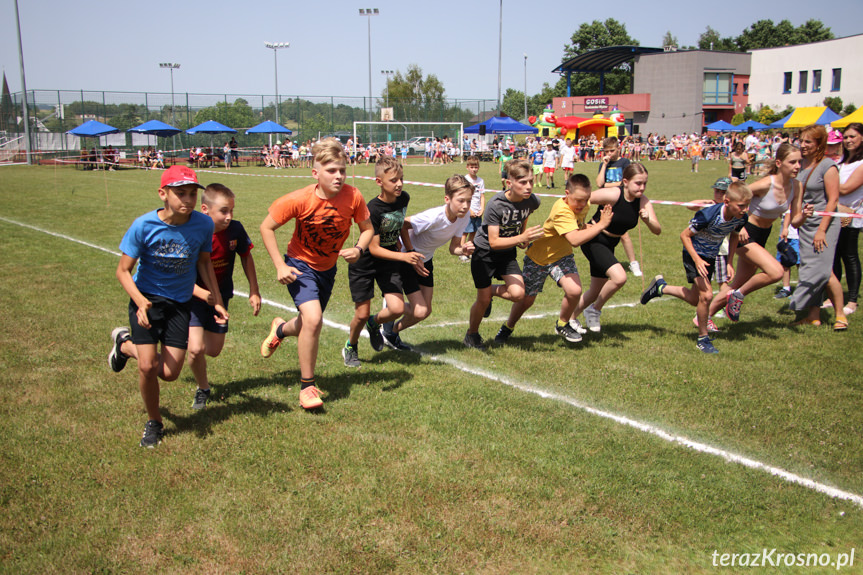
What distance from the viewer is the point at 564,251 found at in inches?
262

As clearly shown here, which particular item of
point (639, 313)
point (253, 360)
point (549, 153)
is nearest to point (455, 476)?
point (253, 360)

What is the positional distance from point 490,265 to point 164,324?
3.21 m

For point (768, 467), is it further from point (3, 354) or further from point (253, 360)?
point (3, 354)

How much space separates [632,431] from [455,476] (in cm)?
151

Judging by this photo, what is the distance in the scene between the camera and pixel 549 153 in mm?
24172

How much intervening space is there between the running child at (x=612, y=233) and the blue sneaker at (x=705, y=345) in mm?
1015

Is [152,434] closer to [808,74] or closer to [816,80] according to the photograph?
[816,80]

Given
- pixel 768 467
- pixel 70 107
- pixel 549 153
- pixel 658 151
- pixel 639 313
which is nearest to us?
pixel 768 467

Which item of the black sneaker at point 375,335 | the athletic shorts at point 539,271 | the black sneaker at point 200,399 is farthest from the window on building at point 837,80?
the black sneaker at point 200,399

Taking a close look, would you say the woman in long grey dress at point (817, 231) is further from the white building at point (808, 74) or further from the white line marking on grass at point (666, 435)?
the white building at point (808, 74)

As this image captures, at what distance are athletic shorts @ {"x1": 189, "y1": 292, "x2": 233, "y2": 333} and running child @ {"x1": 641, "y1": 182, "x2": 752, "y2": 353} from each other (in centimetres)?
466

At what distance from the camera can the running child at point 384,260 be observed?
18.7 ft

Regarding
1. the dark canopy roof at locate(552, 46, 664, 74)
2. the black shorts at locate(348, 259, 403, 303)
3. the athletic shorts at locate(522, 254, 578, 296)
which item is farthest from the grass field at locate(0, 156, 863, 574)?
the dark canopy roof at locate(552, 46, 664, 74)

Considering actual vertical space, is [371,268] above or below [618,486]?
above
